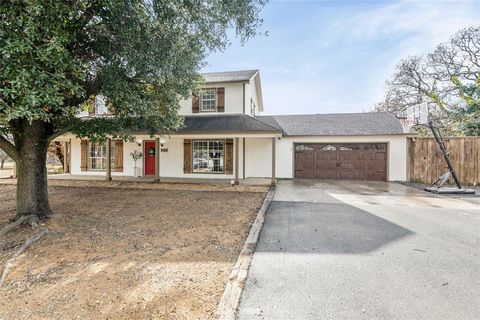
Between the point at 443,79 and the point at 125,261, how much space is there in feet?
91.1

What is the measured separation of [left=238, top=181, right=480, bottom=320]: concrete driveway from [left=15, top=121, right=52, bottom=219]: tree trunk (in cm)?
561

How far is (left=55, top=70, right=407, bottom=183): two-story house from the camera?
13.5 meters

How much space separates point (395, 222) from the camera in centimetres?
597

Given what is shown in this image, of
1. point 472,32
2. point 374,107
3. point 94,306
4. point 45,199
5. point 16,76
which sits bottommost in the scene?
point 94,306

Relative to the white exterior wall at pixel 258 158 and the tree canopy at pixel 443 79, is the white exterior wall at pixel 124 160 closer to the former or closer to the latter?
the white exterior wall at pixel 258 158

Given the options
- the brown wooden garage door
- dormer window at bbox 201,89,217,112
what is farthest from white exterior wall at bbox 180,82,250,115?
the brown wooden garage door

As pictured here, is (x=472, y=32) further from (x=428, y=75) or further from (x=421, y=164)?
(x=421, y=164)

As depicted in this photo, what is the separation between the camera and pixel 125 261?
158 inches

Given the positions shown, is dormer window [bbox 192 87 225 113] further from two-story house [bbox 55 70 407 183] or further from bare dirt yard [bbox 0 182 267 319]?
bare dirt yard [bbox 0 182 267 319]

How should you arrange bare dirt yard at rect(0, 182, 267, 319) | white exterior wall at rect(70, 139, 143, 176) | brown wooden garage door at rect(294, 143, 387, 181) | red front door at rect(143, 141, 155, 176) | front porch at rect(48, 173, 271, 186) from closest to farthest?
bare dirt yard at rect(0, 182, 267, 319) → front porch at rect(48, 173, 271, 186) → brown wooden garage door at rect(294, 143, 387, 181) → red front door at rect(143, 141, 155, 176) → white exterior wall at rect(70, 139, 143, 176)

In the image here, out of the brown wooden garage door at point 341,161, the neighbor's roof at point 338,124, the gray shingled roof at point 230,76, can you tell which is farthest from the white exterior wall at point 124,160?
the brown wooden garage door at point 341,161

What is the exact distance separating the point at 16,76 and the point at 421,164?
15.6 m

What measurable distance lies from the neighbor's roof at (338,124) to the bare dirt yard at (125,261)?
8609mm

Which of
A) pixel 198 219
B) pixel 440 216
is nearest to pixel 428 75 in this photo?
pixel 440 216
